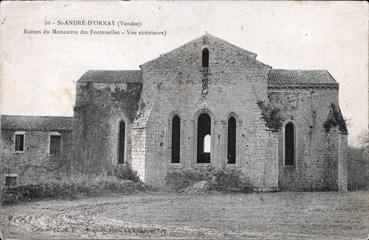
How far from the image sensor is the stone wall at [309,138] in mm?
26141

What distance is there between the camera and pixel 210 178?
80.6 ft

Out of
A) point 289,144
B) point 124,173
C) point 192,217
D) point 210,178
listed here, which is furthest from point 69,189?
point 289,144

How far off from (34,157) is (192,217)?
16.2 metres

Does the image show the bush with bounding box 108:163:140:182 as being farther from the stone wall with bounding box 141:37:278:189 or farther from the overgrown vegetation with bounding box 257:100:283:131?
the overgrown vegetation with bounding box 257:100:283:131

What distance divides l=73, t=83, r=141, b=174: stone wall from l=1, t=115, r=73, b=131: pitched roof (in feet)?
11.9

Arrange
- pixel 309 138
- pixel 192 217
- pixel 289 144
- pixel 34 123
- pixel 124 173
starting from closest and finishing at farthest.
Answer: pixel 192 217, pixel 124 173, pixel 309 138, pixel 289 144, pixel 34 123

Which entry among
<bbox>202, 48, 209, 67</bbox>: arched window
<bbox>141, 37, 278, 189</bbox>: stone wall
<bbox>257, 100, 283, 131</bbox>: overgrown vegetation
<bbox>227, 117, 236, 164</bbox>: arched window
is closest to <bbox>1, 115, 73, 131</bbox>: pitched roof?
<bbox>141, 37, 278, 189</bbox>: stone wall

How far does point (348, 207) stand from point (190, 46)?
417 inches

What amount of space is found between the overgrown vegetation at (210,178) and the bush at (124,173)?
60.0 inches

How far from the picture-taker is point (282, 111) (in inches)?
1045

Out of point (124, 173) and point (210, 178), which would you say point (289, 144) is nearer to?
point (210, 178)

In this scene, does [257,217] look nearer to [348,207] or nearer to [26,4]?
[348,207]

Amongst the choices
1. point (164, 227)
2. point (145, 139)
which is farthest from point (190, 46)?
point (164, 227)

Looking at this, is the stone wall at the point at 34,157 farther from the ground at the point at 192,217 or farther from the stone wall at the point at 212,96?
the ground at the point at 192,217
